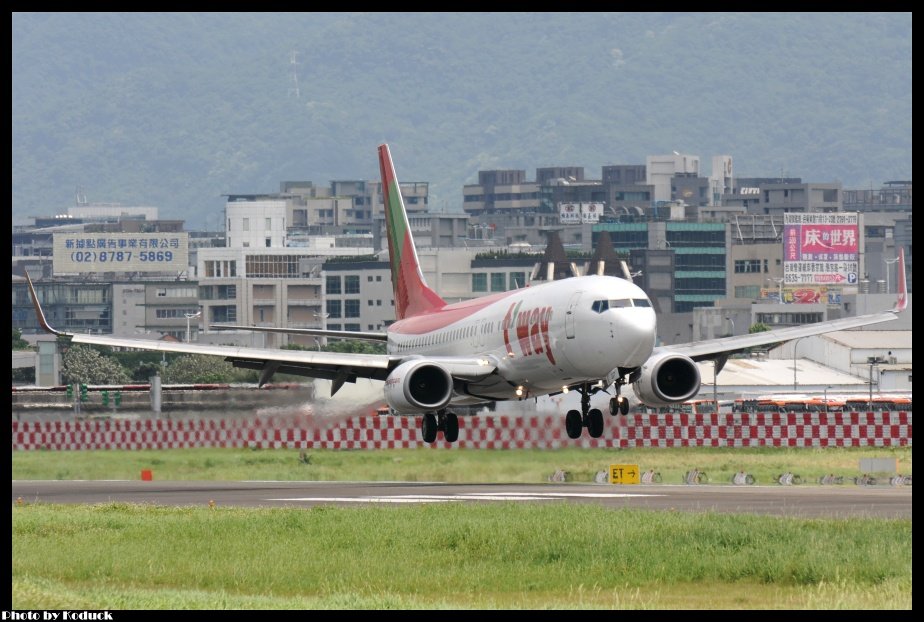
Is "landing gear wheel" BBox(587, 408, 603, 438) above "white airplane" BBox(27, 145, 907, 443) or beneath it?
beneath

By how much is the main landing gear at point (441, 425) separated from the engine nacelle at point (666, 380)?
6.69 m

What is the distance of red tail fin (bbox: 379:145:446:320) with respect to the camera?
64.4 m

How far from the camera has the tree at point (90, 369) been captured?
617 feet

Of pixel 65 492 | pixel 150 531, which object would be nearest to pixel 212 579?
pixel 150 531

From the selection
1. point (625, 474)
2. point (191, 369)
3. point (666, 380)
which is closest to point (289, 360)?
point (625, 474)

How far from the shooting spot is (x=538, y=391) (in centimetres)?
5006

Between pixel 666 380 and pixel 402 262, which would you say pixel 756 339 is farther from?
pixel 402 262

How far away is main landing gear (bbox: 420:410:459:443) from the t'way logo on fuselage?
4.25 metres

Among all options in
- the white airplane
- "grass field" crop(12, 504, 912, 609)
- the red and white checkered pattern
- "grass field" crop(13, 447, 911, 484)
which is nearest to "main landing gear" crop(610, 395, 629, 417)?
the white airplane

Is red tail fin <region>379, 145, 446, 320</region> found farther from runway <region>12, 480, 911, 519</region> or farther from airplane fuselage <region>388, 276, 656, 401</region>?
runway <region>12, 480, 911, 519</region>

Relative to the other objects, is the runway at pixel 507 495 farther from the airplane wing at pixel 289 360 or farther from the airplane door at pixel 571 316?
the airplane door at pixel 571 316

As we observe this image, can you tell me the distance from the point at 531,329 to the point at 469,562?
1640 cm
